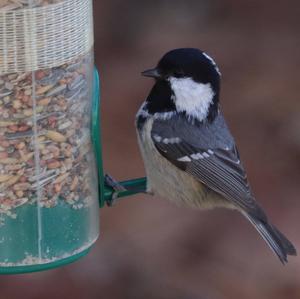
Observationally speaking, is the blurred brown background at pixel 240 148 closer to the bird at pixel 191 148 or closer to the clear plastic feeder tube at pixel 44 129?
the bird at pixel 191 148

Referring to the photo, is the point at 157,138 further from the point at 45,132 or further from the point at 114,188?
the point at 45,132

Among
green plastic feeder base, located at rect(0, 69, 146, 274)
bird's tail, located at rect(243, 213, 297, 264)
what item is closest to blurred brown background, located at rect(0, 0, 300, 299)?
bird's tail, located at rect(243, 213, 297, 264)

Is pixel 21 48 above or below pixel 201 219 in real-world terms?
above

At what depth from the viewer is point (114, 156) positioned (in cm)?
726

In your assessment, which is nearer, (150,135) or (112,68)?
(150,135)

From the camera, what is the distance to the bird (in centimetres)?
472

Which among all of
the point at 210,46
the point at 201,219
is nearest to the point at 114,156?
the point at 201,219

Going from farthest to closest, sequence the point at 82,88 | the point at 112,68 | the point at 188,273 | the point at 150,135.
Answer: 1. the point at 112,68
2. the point at 188,273
3. the point at 150,135
4. the point at 82,88

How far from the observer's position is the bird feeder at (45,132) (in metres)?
4.15

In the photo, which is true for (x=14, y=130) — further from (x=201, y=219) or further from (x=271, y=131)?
(x=271, y=131)

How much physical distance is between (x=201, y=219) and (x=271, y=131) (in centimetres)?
102

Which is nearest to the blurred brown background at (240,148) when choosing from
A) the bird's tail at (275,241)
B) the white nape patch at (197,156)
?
the bird's tail at (275,241)

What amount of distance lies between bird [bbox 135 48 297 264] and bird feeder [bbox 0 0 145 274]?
1.08 feet

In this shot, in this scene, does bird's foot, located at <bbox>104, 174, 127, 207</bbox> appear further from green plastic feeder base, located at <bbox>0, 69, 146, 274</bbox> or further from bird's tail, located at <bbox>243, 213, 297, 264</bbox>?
bird's tail, located at <bbox>243, 213, 297, 264</bbox>
